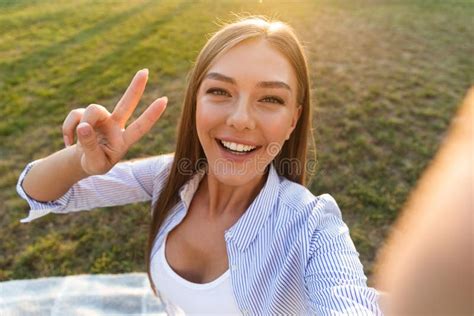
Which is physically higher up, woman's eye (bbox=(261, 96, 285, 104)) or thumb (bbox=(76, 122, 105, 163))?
woman's eye (bbox=(261, 96, 285, 104))

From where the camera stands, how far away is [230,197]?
1.91 meters

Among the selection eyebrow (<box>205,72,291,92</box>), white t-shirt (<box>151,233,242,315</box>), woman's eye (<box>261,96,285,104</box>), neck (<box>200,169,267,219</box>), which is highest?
eyebrow (<box>205,72,291,92</box>)

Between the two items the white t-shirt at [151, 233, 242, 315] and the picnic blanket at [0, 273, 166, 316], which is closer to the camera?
the white t-shirt at [151, 233, 242, 315]

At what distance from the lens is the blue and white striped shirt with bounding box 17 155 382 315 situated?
1.39 m

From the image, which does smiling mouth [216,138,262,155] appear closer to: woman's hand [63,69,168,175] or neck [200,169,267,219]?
neck [200,169,267,219]

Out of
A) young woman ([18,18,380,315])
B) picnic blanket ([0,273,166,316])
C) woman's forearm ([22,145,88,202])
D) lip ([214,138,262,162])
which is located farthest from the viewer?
picnic blanket ([0,273,166,316])

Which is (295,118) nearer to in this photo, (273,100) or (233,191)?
(273,100)

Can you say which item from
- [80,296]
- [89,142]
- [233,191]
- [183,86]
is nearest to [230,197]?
[233,191]

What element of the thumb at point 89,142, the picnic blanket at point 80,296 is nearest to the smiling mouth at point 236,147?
the thumb at point 89,142

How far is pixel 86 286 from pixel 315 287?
216 cm

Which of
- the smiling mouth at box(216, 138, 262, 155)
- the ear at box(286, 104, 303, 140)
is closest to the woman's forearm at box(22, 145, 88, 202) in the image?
the smiling mouth at box(216, 138, 262, 155)

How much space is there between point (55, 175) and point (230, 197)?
0.76 metres

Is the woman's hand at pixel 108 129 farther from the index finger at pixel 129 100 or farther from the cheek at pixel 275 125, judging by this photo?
the cheek at pixel 275 125

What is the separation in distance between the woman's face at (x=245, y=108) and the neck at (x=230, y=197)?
0.39 ft
